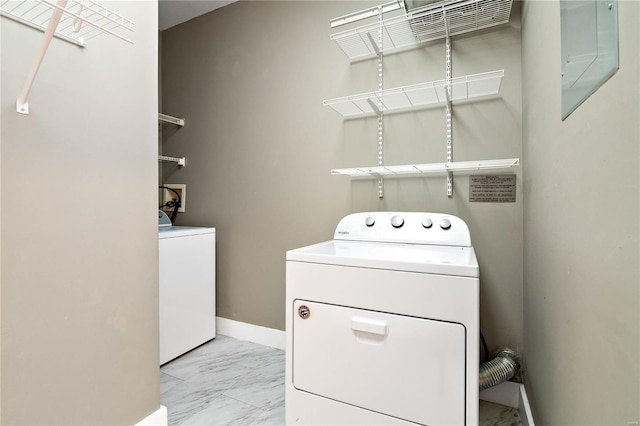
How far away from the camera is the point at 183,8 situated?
94.7 inches

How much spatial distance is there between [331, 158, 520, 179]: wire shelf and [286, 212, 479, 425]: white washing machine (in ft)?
1.43

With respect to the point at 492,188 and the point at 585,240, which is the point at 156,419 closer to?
the point at 585,240

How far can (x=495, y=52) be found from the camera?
62.2 inches

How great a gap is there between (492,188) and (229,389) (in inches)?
67.6

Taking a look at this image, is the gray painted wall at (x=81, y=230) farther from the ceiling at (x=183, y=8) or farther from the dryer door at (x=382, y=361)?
the ceiling at (x=183, y=8)

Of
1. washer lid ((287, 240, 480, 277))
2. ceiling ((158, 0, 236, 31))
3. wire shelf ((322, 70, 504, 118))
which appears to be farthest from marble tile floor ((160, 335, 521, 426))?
ceiling ((158, 0, 236, 31))

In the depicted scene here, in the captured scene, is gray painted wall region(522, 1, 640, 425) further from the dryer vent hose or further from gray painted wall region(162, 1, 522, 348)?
gray painted wall region(162, 1, 522, 348)

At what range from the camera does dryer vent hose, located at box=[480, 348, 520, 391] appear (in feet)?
4.68

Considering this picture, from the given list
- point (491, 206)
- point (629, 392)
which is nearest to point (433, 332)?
point (629, 392)

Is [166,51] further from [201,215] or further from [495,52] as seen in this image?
[495,52]

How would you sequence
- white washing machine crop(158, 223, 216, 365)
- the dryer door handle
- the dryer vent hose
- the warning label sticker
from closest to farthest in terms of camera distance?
the dryer door handle
the dryer vent hose
the warning label sticker
white washing machine crop(158, 223, 216, 365)

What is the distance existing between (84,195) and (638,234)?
1.44 m

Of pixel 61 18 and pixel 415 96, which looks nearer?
pixel 61 18

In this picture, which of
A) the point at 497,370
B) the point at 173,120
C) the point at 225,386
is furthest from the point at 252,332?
the point at 173,120
